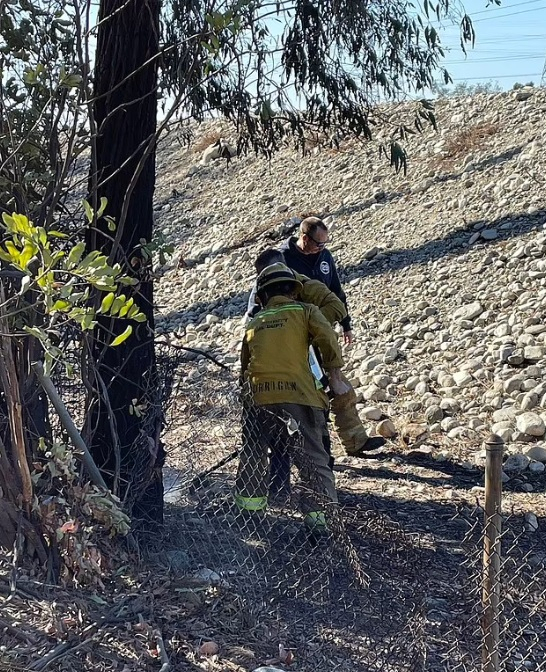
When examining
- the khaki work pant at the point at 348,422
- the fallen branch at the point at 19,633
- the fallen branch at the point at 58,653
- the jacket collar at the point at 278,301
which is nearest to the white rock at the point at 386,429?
the khaki work pant at the point at 348,422

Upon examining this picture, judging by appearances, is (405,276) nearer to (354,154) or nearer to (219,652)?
(354,154)

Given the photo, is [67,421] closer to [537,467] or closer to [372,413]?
[537,467]

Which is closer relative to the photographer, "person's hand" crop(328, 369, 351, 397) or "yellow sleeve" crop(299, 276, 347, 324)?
"person's hand" crop(328, 369, 351, 397)

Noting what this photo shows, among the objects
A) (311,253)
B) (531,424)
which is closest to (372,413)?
(531,424)

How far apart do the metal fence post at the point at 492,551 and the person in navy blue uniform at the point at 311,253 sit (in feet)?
→ 10.1

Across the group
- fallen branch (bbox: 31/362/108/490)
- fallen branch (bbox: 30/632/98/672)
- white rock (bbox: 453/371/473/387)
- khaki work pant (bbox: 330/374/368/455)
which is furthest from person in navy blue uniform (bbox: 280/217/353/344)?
fallen branch (bbox: 30/632/98/672)

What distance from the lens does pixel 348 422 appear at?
6.13 meters

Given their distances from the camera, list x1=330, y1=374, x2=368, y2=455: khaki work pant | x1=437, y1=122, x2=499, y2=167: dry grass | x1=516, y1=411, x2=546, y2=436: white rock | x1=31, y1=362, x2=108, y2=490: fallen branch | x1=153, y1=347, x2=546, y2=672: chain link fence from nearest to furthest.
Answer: x1=31, y1=362, x2=108, y2=490: fallen branch < x1=153, y1=347, x2=546, y2=672: chain link fence < x1=330, y1=374, x2=368, y2=455: khaki work pant < x1=516, y1=411, x2=546, y2=436: white rock < x1=437, y1=122, x2=499, y2=167: dry grass

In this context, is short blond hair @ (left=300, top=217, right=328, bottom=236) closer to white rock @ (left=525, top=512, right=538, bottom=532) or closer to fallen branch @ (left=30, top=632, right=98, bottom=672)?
white rock @ (left=525, top=512, right=538, bottom=532)

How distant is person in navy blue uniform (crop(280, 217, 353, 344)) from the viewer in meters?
5.69

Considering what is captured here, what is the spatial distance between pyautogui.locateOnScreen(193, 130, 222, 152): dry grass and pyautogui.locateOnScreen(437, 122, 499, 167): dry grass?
7246 mm

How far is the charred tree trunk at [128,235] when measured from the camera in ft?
13.0

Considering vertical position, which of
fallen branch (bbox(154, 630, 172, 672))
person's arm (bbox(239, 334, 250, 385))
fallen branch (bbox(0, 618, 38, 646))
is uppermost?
person's arm (bbox(239, 334, 250, 385))

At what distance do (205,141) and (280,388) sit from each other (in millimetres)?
15999
